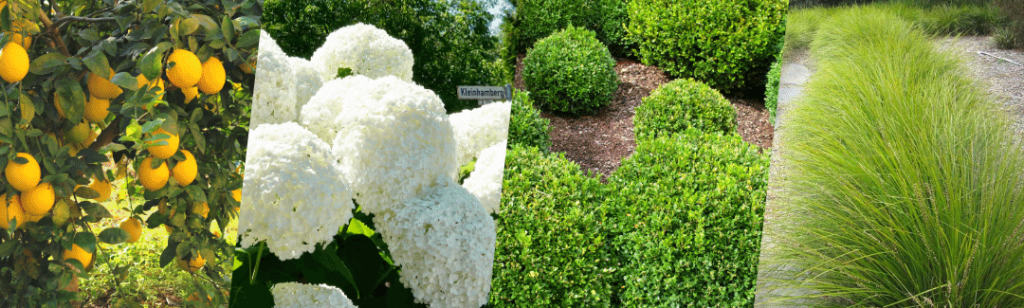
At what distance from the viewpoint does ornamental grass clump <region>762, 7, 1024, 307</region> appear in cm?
183

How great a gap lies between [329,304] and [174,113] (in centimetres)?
51

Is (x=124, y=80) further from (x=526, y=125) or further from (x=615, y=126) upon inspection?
(x=615, y=126)

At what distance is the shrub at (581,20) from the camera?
2215 mm

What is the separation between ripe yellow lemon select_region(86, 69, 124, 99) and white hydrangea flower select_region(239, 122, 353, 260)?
15.5 inches

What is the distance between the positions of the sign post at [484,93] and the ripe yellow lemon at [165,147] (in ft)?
2.11

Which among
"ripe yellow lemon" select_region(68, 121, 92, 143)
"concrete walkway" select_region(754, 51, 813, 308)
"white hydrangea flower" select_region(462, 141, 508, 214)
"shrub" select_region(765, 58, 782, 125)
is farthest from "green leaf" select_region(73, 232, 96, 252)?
"shrub" select_region(765, 58, 782, 125)

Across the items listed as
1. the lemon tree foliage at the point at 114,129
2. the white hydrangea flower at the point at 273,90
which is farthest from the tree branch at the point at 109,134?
the white hydrangea flower at the point at 273,90

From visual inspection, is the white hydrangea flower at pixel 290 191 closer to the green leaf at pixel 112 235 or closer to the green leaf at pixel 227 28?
the green leaf at pixel 227 28

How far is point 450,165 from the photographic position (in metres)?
1.20

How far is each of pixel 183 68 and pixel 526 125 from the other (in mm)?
1251

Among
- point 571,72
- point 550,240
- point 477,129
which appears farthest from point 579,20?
point 477,129

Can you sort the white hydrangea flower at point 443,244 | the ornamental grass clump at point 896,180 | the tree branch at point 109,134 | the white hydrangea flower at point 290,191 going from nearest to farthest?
the white hydrangea flower at point 290,191 < the white hydrangea flower at point 443,244 < the tree branch at point 109,134 < the ornamental grass clump at point 896,180

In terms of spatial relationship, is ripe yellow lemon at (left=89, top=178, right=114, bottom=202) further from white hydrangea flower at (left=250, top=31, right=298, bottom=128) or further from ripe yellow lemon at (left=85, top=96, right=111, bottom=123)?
white hydrangea flower at (left=250, top=31, right=298, bottom=128)

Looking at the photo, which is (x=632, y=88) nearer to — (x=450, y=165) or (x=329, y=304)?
(x=450, y=165)
